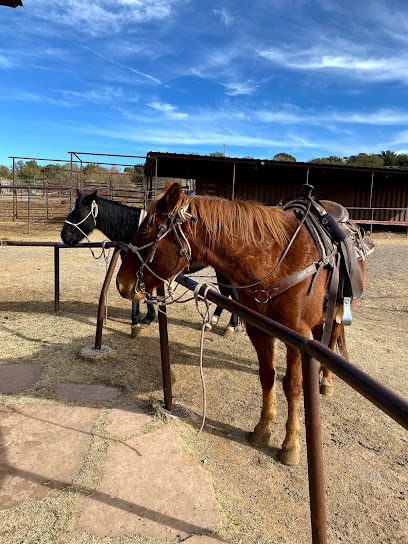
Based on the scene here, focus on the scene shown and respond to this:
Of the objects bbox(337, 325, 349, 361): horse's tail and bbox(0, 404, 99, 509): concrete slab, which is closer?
bbox(0, 404, 99, 509): concrete slab

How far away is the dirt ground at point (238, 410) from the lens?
1.69 meters

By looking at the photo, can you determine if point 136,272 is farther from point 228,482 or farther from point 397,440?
point 397,440

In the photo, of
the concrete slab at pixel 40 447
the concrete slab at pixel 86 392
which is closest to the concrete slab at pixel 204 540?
the concrete slab at pixel 40 447

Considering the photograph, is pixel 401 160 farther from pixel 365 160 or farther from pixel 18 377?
pixel 18 377

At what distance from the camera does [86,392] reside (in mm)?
2756

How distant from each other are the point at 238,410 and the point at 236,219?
1.54 m

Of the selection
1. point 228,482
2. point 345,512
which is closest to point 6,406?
point 228,482

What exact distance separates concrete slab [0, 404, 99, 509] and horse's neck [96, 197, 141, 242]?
8.07ft

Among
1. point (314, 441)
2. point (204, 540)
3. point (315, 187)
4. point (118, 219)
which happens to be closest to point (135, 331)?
point (118, 219)

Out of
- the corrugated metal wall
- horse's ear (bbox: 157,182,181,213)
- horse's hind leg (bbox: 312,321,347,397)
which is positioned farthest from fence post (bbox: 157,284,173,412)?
the corrugated metal wall

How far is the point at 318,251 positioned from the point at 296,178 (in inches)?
712

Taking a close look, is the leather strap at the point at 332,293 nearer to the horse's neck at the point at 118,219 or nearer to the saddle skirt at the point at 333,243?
the saddle skirt at the point at 333,243

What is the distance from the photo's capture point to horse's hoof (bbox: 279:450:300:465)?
2.20 metres

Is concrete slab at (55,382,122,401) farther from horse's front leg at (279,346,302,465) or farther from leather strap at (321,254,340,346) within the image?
leather strap at (321,254,340,346)
